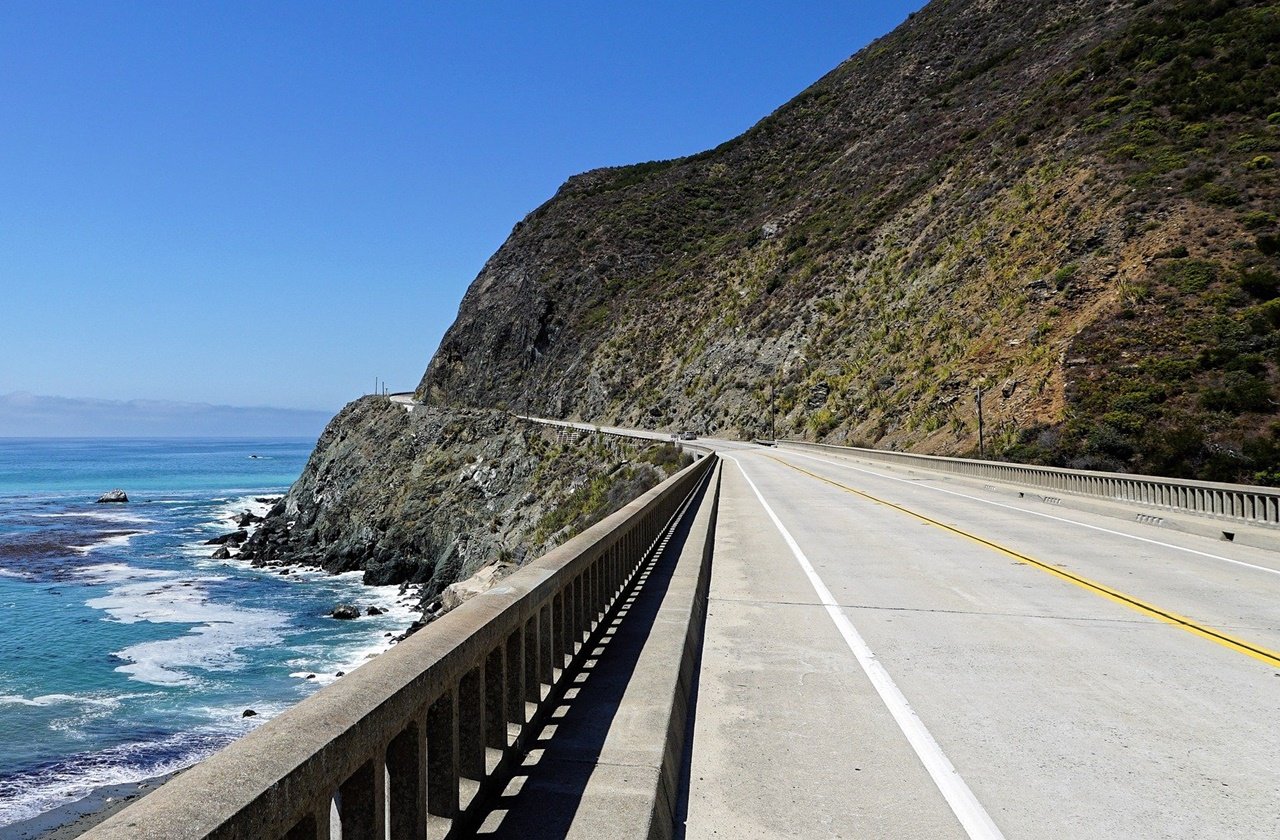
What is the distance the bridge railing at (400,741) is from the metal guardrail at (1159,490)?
16.5 m

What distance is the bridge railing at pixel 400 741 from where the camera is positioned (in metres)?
1.83

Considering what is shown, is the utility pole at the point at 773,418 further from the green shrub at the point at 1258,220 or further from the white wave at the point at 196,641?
the white wave at the point at 196,641

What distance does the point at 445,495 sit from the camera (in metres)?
60.6

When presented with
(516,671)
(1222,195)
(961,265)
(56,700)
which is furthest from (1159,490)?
(961,265)

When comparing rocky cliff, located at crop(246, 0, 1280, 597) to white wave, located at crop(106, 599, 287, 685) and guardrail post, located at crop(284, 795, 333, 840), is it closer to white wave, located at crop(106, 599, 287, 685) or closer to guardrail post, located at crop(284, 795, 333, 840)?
white wave, located at crop(106, 599, 287, 685)

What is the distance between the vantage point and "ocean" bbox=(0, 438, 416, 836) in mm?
21688

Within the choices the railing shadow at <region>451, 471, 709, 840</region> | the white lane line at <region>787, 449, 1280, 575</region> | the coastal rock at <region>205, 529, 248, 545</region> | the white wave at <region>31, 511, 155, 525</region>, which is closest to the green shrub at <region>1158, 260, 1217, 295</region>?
the white lane line at <region>787, 449, 1280, 575</region>

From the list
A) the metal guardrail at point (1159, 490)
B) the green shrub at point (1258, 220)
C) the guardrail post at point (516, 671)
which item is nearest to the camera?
the guardrail post at point (516, 671)

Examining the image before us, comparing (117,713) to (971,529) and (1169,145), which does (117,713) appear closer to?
(971,529)

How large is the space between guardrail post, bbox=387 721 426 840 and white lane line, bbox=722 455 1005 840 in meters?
2.78

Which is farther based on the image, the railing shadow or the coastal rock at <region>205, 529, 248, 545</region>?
the coastal rock at <region>205, 529, 248, 545</region>

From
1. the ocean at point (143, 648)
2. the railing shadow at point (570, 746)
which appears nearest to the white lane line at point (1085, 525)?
the railing shadow at point (570, 746)

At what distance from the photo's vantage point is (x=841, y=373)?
60062mm

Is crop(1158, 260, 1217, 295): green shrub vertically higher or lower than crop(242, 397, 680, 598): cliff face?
higher
